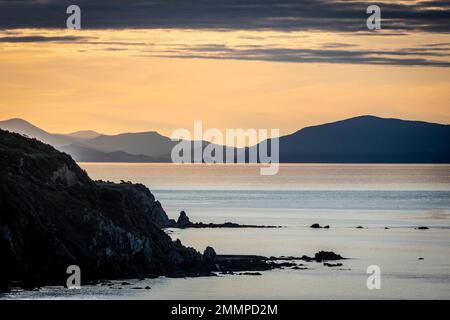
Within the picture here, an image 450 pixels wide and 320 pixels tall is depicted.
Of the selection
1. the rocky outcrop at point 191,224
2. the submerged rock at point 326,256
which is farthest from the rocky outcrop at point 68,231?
the rocky outcrop at point 191,224

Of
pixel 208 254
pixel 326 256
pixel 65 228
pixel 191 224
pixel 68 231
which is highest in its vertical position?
pixel 65 228

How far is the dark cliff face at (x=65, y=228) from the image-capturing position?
94312 mm

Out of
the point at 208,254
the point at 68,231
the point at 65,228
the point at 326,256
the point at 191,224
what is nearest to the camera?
the point at 68,231

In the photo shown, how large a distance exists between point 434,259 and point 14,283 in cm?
6123

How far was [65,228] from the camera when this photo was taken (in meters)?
101

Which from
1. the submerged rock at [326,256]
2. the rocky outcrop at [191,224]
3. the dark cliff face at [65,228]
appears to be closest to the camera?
the dark cliff face at [65,228]

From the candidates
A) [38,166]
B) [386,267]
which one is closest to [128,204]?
[38,166]

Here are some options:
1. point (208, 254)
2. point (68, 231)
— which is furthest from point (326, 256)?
point (68, 231)

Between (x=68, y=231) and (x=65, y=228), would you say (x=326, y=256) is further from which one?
(x=65, y=228)

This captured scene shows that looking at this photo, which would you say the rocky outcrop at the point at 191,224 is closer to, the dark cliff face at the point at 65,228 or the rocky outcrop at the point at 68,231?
the rocky outcrop at the point at 68,231

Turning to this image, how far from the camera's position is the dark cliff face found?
3713 inches

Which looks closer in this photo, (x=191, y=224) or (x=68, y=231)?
(x=68, y=231)

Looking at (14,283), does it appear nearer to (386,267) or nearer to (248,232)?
(386,267)

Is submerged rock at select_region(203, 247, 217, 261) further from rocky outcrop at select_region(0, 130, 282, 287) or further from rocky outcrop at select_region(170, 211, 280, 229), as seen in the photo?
rocky outcrop at select_region(170, 211, 280, 229)
